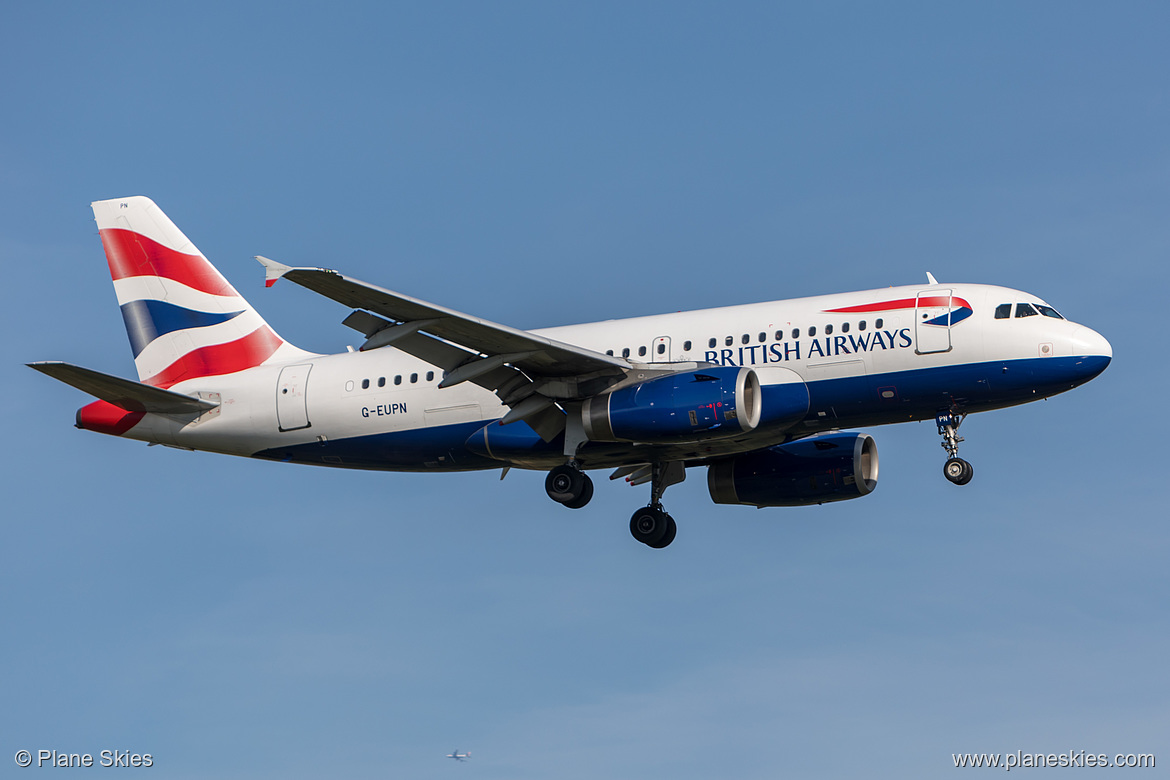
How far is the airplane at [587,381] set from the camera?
3120 centimetres

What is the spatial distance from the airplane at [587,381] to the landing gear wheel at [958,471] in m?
0.07

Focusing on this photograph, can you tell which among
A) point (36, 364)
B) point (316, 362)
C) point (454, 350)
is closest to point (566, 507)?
point (454, 350)

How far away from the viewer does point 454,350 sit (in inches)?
1240

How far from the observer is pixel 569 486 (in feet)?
112

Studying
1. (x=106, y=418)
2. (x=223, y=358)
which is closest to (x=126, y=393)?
(x=106, y=418)

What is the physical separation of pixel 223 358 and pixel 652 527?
1248 cm

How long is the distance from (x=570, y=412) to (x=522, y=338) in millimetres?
3164

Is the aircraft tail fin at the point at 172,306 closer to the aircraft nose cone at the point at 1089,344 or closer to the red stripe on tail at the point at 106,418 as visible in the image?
the red stripe on tail at the point at 106,418

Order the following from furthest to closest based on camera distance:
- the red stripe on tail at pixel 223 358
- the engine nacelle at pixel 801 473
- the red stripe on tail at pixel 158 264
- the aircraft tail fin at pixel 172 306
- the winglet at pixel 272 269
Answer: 1. the red stripe on tail at pixel 158 264
2. the aircraft tail fin at pixel 172 306
3. the red stripe on tail at pixel 223 358
4. the engine nacelle at pixel 801 473
5. the winglet at pixel 272 269

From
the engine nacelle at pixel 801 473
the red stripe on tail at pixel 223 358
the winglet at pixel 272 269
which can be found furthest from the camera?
the red stripe on tail at pixel 223 358

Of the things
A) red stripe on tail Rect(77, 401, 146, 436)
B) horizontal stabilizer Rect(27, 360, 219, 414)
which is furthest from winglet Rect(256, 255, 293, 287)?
red stripe on tail Rect(77, 401, 146, 436)

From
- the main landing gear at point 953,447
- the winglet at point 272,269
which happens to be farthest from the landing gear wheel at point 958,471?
the winglet at point 272,269

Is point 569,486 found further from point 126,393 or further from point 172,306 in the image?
point 172,306

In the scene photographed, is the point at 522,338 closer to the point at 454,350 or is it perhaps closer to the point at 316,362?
the point at 454,350
